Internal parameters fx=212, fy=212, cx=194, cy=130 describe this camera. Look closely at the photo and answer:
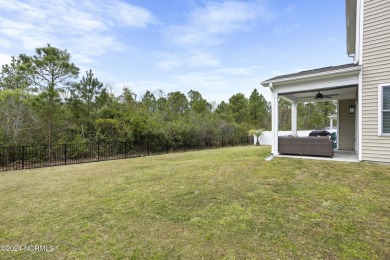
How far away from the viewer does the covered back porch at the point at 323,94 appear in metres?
6.41

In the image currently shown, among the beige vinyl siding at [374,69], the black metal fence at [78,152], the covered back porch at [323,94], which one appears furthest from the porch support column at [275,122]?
the black metal fence at [78,152]

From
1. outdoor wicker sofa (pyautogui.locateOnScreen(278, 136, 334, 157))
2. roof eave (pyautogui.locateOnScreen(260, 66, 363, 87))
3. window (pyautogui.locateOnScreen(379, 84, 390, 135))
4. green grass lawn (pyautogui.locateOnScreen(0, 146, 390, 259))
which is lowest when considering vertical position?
green grass lawn (pyautogui.locateOnScreen(0, 146, 390, 259))

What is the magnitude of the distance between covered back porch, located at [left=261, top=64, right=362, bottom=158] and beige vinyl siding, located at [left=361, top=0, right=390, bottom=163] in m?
0.37

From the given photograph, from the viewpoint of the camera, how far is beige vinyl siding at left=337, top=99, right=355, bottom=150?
909 centimetres

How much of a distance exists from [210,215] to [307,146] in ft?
17.2

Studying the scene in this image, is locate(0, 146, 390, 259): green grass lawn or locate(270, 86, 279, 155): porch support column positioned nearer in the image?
locate(0, 146, 390, 259): green grass lawn

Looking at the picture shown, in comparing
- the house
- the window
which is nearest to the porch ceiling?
the house

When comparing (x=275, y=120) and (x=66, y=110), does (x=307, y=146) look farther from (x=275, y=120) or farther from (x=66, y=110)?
(x=66, y=110)

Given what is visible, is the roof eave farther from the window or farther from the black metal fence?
the black metal fence

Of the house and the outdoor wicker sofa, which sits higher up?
the house

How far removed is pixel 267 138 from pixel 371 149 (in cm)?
1208

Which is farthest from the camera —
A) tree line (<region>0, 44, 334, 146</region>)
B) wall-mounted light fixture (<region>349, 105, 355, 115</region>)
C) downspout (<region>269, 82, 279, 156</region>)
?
tree line (<region>0, 44, 334, 146</region>)

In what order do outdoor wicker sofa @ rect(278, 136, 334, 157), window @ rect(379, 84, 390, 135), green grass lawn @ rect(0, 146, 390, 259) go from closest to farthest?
green grass lawn @ rect(0, 146, 390, 259), window @ rect(379, 84, 390, 135), outdoor wicker sofa @ rect(278, 136, 334, 157)

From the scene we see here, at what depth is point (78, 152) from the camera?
34.4 ft
